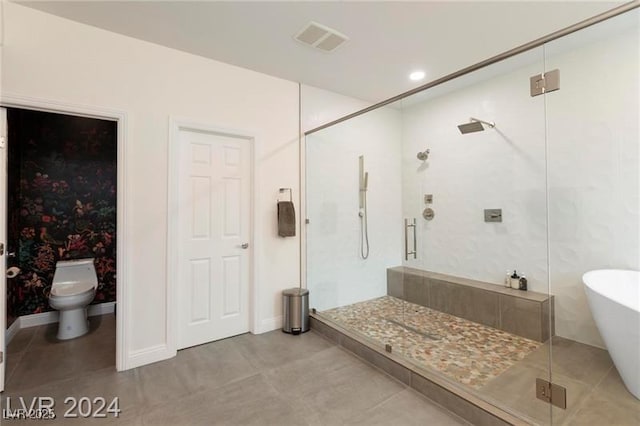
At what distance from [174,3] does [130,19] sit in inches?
16.8

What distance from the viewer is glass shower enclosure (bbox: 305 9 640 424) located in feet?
6.97

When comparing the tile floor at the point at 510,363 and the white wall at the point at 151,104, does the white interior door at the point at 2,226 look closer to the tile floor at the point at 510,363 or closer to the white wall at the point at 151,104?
the white wall at the point at 151,104

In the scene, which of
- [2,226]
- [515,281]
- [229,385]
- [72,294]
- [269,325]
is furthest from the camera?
[269,325]

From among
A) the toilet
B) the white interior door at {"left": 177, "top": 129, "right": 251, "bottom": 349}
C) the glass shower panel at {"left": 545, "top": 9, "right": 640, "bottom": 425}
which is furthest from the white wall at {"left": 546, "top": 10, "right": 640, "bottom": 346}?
the toilet

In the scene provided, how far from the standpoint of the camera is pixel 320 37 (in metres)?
2.33

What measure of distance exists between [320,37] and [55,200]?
3274mm

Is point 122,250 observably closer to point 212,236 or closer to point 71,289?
point 212,236

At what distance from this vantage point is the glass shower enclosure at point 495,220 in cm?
212

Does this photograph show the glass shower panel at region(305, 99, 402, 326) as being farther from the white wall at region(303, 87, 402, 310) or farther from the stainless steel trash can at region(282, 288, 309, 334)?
the stainless steel trash can at region(282, 288, 309, 334)

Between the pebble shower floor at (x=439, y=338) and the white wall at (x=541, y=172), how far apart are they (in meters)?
0.50

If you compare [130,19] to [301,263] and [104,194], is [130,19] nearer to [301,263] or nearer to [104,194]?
[104,194]

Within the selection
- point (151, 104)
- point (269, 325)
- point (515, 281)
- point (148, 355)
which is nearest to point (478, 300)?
point (515, 281)

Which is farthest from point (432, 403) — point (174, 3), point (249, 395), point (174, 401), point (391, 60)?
point (174, 3)

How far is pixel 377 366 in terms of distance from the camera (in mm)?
2287
